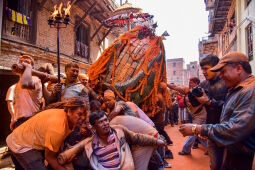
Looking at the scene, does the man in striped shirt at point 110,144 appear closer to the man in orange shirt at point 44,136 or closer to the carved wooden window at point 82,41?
the man in orange shirt at point 44,136

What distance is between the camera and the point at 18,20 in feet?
23.4

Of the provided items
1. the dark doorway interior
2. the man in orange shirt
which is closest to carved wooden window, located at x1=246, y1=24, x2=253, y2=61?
the man in orange shirt

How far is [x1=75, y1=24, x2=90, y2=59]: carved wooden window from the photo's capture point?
11234 millimetres

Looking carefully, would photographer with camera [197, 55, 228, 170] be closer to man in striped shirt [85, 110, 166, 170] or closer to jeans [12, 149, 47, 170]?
man in striped shirt [85, 110, 166, 170]

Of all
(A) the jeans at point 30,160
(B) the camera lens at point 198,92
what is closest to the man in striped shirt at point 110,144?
(A) the jeans at point 30,160

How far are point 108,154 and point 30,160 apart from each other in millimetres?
1015

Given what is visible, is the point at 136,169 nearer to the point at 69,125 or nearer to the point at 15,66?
the point at 69,125

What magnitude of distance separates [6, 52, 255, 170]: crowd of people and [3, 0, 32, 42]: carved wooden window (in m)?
4.88

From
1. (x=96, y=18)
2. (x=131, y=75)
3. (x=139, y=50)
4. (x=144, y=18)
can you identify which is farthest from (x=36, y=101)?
(x=96, y=18)

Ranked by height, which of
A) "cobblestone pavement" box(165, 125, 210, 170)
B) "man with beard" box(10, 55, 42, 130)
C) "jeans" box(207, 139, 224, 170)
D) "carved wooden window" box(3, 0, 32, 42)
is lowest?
"cobblestone pavement" box(165, 125, 210, 170)

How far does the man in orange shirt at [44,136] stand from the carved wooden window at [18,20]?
19.5ft

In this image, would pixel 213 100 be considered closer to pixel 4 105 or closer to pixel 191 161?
pixel 191 161

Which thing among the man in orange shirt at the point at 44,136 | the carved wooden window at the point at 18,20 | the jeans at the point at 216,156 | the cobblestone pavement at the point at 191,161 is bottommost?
the cobblestone pavement at the point at 191,161

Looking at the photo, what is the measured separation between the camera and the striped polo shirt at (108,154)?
94.6 inches
